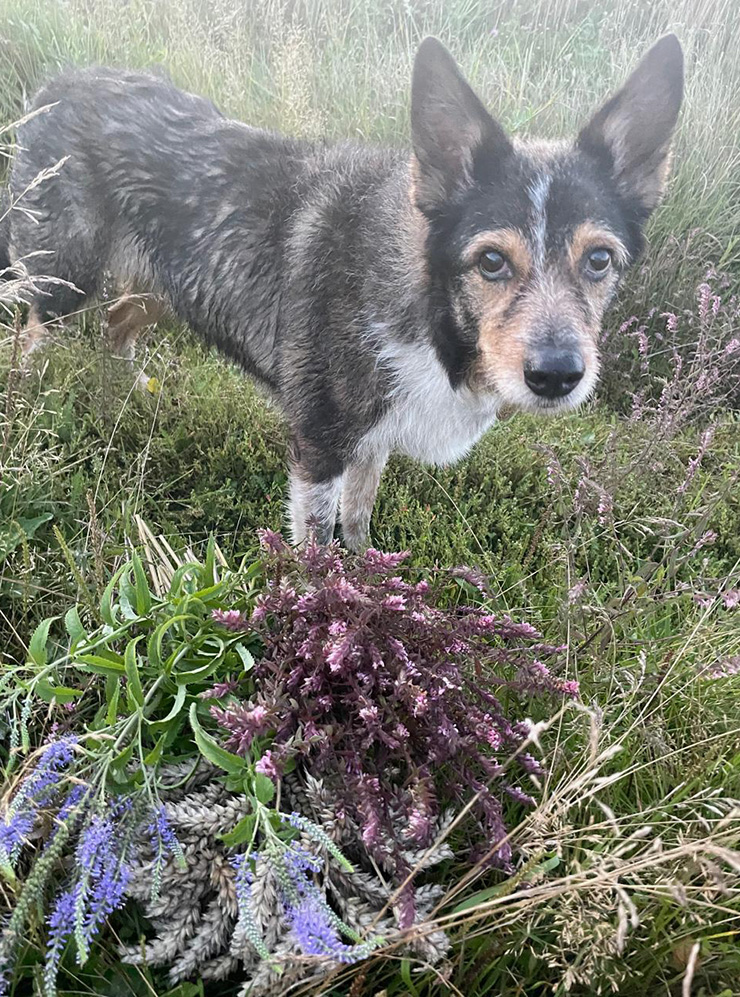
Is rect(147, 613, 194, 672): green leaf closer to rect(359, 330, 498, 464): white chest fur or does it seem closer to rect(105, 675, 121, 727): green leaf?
rect(105, 675, 121, 727): green leaf

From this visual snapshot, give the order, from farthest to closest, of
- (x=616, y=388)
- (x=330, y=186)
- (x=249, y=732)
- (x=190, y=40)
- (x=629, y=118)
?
(x=190, y=40)
(x=616, y=388)
(x=330, y=186)
(x=629, y=118)
(x=249, y=732)

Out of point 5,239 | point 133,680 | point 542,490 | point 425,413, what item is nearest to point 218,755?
point 133,680

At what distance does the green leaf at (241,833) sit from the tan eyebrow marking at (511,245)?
1812 mm

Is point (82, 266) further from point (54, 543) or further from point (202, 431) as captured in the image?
point (54, 543)

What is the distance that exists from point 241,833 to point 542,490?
2300 millimetres

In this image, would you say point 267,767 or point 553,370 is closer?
point 267,767

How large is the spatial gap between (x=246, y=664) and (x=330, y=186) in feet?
7.19

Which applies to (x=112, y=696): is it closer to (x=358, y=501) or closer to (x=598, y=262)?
(x=358, y=501)

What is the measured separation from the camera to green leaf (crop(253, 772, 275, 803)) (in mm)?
1507

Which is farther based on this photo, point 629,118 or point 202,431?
point 202,431

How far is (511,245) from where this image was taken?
234 centimetres

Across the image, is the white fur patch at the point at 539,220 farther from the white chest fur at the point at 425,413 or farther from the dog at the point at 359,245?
the white chest fur at the point at 425,413

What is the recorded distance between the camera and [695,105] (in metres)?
5.09

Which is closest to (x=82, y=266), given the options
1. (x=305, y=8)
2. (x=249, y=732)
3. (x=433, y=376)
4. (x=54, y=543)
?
(x=54, y=543)
